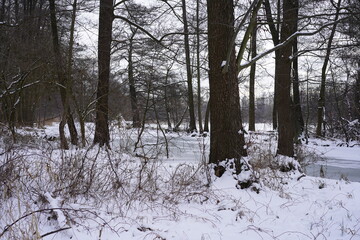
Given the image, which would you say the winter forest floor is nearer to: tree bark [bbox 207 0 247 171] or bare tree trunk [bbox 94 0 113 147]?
tree bark [bbox 207 0 247 171]

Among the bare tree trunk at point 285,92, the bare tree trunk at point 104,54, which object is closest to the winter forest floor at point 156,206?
the bare tree trunk at point 285,92

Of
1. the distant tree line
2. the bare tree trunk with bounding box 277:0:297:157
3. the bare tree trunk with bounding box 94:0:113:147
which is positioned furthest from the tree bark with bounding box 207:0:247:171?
the bare tree trunk with bounding box 94:0:113:147

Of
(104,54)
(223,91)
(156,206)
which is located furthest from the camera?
(104,54)

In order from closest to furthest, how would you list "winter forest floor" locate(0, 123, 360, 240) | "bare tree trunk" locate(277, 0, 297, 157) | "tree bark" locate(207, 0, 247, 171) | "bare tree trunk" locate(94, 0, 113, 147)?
"winter forest floor" locate(0, 123, 360, 240)
"tree bark" locate(207, 0, 247, 171)
"bare tree trunk" locate(277, 0, 297, 157)
"bare tree trunk" locate(94, 0, 113, 147)

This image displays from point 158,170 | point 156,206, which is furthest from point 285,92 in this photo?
point 156,206

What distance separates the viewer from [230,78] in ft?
15.3

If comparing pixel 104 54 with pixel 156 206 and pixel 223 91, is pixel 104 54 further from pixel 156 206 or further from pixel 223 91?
pixel 156 206

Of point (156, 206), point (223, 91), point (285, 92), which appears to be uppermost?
point (285, 92)

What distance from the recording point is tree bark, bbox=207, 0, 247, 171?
4.66 m

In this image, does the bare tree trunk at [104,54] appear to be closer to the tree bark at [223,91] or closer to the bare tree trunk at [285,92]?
the tree bark at [223,91]

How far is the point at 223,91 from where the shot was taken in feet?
15.4

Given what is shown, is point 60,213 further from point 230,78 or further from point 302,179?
point 302,179

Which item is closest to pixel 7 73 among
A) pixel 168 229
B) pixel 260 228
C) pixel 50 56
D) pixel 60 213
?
pixel 50 56

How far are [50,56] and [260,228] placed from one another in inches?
264
